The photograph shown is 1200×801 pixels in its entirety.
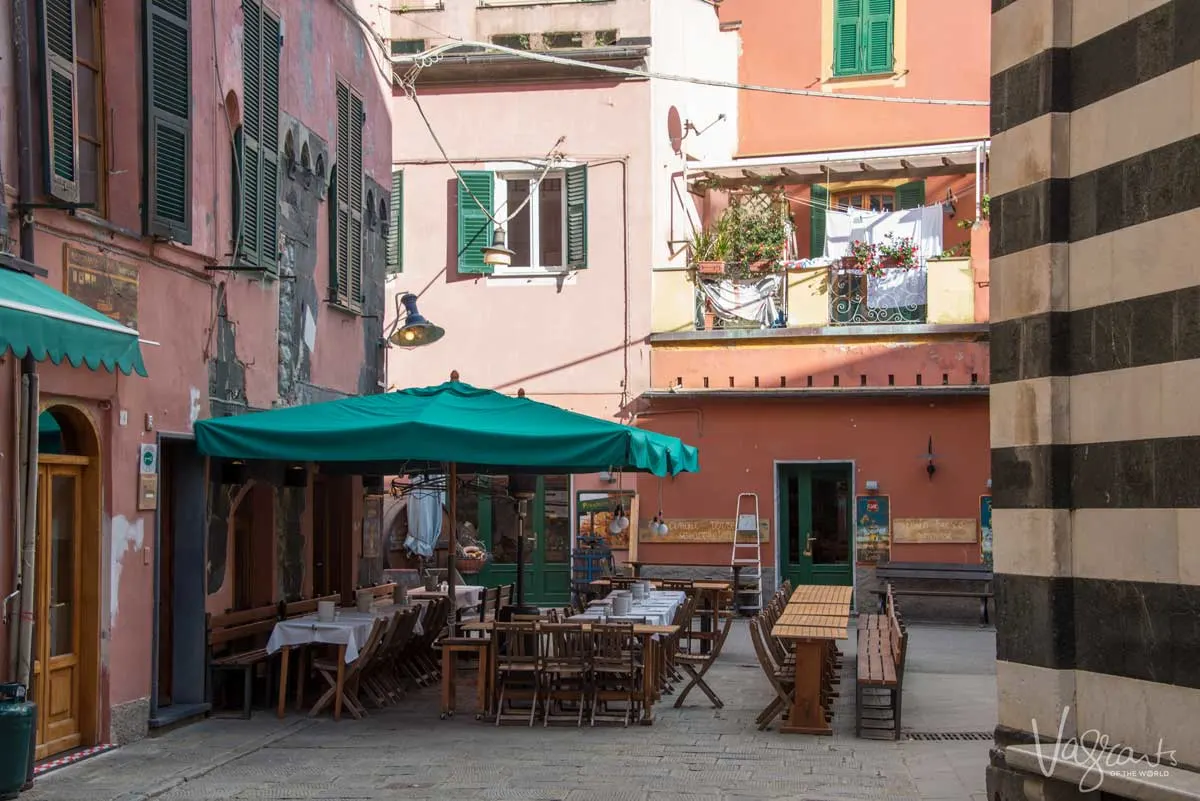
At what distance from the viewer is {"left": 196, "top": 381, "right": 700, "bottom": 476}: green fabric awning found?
34.3ft

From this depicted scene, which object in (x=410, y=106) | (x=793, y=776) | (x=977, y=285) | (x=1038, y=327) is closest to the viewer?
(x=1038, y=327)

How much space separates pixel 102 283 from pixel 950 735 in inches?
256

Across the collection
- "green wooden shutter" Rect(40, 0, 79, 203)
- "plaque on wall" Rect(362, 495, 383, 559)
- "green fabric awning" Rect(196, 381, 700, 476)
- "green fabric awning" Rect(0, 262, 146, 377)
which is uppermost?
"green wooden shutter" Rect(40, 0, 79, 203)

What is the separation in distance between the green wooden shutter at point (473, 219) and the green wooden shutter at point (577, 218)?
3.74 ft

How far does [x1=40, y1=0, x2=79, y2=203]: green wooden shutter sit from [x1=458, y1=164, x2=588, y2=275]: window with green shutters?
1219cm

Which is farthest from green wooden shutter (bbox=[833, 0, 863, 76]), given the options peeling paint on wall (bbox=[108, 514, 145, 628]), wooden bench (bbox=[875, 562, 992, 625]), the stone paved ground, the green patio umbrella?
peeling paint on wall (bbox=[108, 514, 145, 628])

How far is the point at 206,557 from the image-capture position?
11156mm

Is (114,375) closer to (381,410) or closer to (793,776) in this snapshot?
(381,410)

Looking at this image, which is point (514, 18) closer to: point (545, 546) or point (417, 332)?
point (545, 546)

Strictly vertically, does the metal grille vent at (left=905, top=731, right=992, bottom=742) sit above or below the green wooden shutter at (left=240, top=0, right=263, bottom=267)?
below

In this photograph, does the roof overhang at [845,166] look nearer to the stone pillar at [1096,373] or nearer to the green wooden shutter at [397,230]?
the green wooden shutter at [397,230]

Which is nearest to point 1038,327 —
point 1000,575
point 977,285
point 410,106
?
point 1000,575

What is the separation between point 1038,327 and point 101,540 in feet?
21.2

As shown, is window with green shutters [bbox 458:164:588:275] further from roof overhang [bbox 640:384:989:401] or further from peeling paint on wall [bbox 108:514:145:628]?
peeling paint on wall [bbox 108:514:145:628]
